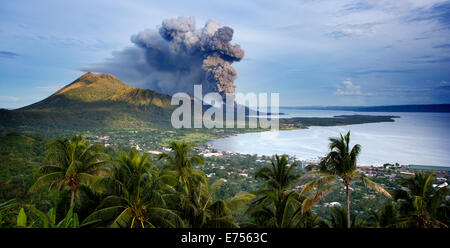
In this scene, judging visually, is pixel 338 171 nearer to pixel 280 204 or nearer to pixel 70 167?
pixel 280 204

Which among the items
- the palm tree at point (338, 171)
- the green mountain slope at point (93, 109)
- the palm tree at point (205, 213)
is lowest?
the palm tree at point (205, 213)

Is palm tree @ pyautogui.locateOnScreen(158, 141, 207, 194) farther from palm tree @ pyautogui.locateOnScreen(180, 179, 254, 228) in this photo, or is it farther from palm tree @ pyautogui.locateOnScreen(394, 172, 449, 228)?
palm tree @ pyautogui.locateOnScreen(394, 172, 449, 228)

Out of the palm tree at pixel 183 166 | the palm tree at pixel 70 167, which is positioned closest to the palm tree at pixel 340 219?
the palm tree at pixel 183 166

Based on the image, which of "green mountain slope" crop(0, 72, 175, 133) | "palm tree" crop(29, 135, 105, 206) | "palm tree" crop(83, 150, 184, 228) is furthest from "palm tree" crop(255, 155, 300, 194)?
"green mountain slope" crop(0, 72, 175, 133)

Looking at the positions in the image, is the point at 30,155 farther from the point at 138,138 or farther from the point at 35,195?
the point at 138,138

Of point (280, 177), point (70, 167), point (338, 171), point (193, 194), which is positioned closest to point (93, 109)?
point (70, 167)

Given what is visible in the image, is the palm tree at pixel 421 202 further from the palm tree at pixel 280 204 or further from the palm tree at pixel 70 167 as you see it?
the palm tree at pixel 70 167
